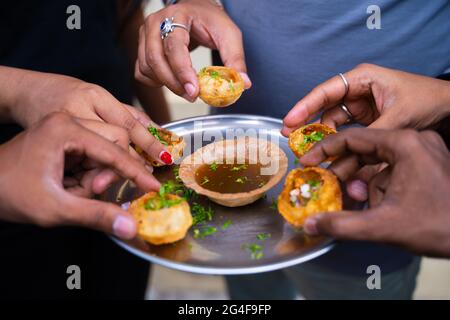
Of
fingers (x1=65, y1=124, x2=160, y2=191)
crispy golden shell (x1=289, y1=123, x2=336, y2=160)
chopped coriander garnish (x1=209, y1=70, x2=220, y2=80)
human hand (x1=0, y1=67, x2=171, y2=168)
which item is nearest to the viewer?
fingers (x1=65, y1=124, x2=160, y2=191)

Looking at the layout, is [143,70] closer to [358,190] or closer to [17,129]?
[17,129]

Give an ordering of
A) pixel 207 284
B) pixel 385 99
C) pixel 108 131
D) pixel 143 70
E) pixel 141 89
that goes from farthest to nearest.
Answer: pixel 207 284
pixel 141 89
pixel 143 70
pixel 385 99
pixel 108 131

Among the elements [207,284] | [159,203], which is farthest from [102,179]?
[207,284]

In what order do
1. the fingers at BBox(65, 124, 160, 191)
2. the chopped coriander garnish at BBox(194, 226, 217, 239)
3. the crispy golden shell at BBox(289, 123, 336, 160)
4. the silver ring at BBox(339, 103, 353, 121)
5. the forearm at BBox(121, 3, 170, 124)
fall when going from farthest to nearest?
the forearm at BBox(121, 3, 170, 124) < the silver ring at BBox(339, 103, 353, 121) < the crispy golden shell at BBox(289, 123, 336, 160) < the chopped coriander garnish at BBox(194, 226, 217, 239) < the fingers at BBox(65, 124, 160, 191)

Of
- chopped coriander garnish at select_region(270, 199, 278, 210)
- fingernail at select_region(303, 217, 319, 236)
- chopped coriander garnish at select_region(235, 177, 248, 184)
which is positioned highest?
fingernail at select_region(303, 217, 319, 236)

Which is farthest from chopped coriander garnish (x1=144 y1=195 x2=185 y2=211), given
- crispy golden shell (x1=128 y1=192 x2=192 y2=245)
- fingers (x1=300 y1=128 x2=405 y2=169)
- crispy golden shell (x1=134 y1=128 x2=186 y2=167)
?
fingers (x1=300 y1=128 x2=405 y2=169)

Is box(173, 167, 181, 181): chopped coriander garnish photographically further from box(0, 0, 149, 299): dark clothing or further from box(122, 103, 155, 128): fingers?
box(0, 0, 149, 299): dark clothing

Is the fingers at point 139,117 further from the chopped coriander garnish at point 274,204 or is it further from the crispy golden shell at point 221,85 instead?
the chopped coriander garnish at point 274,204
